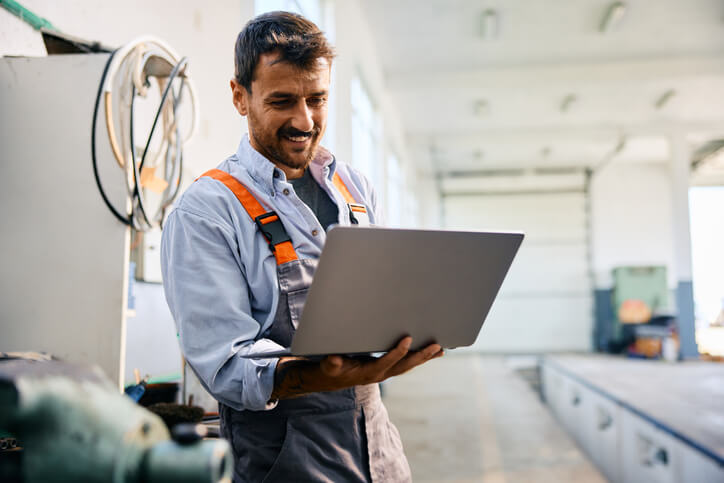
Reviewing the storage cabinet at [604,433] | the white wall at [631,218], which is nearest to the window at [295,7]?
the storage cabinet at [604,433]

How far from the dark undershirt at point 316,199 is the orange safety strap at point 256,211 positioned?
14cm

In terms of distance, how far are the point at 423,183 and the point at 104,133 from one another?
11.8m

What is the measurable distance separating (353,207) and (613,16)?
5.41 m

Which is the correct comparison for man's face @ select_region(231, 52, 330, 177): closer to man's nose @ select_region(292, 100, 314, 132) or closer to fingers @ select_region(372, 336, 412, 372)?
man's nose @ select_region(292, 100, 314, 132)

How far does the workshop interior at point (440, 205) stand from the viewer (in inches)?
50.3

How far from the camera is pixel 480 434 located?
16.3ft

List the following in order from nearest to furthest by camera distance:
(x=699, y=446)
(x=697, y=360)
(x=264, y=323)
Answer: (x=264, y=323)
(x=699, y=446)
(x=697, y=360)

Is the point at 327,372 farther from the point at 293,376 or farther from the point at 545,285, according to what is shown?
the point at 545,285

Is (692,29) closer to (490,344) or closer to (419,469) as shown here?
(419,469)

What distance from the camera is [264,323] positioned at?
1011 millimetres

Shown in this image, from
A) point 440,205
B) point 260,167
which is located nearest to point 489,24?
point 260,167

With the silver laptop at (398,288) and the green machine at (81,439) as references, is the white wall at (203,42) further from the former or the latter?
the green machine at (81,439)

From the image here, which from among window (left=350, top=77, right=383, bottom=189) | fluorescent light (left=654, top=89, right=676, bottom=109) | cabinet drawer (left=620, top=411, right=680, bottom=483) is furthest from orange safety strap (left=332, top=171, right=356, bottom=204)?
A: fluorescent light (left=654, top=89, right=676, bottom=109)

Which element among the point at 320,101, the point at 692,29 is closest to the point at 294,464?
the point at 320,101
